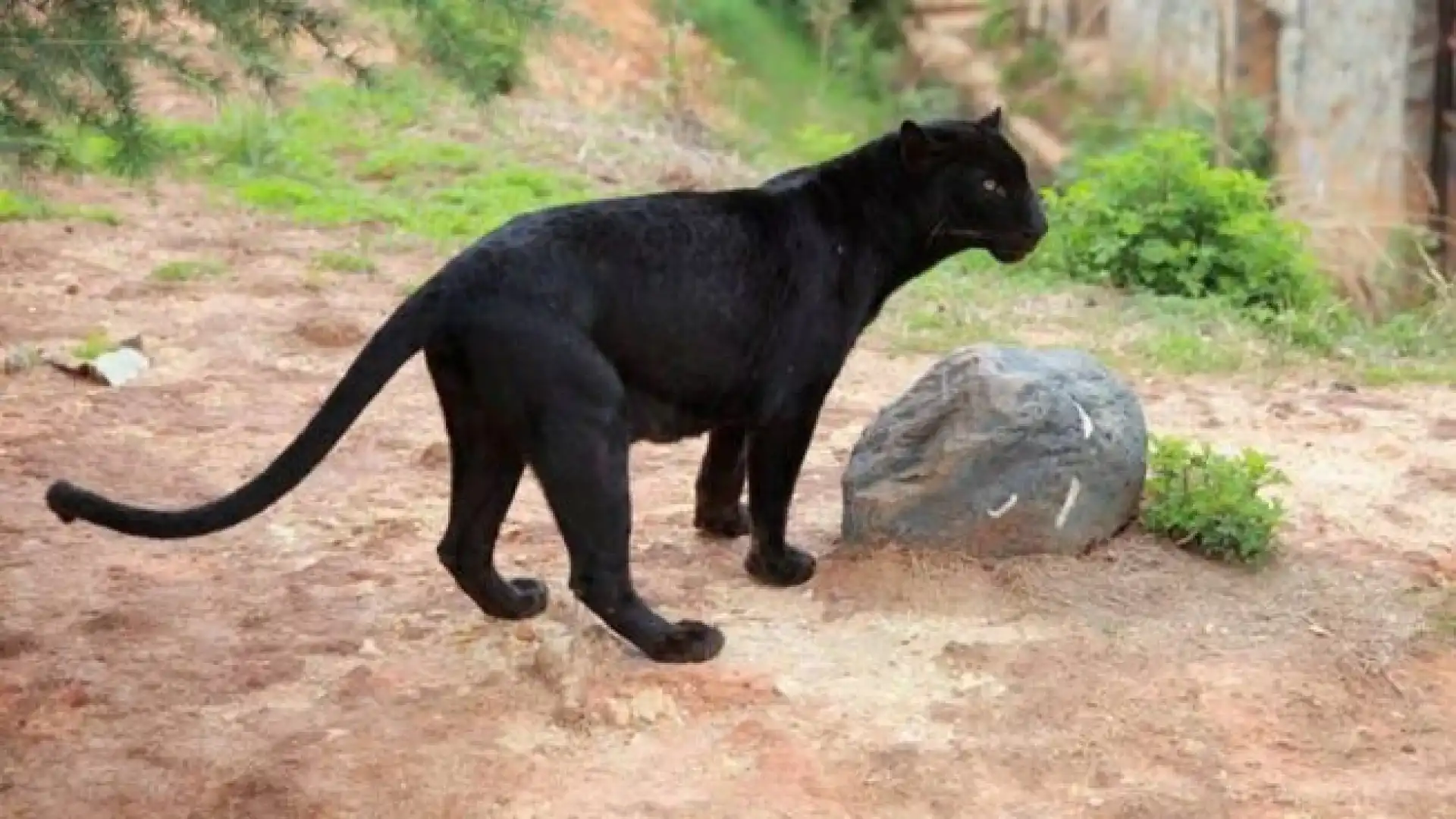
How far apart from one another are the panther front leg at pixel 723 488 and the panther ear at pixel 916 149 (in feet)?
2.78

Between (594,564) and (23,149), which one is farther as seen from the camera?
(594,564)

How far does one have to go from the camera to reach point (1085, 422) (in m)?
5.27

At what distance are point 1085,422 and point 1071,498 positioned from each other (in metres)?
0.20

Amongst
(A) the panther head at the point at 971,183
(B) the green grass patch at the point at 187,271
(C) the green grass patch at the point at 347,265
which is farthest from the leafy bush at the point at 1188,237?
(A) the panther head at the point at 971,183

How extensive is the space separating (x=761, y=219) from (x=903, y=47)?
9084 millimetres

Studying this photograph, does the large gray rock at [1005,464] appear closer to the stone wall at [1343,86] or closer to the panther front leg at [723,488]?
the panther front leg at [723,488]

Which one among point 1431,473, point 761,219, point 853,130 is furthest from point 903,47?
point 761,219

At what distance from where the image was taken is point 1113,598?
5125 millimetres

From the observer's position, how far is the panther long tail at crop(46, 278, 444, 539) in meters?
3.94

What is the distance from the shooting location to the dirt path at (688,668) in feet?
13.7

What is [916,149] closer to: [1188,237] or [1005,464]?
[1005,464]

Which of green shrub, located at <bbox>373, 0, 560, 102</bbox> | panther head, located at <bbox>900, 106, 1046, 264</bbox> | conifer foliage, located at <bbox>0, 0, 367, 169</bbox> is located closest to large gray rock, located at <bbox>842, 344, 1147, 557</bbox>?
panther head, located at <bbox>900, 106, 1046, 264</bbox>

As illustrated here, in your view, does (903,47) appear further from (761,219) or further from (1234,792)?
(1234,792)

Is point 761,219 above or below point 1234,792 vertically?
above
